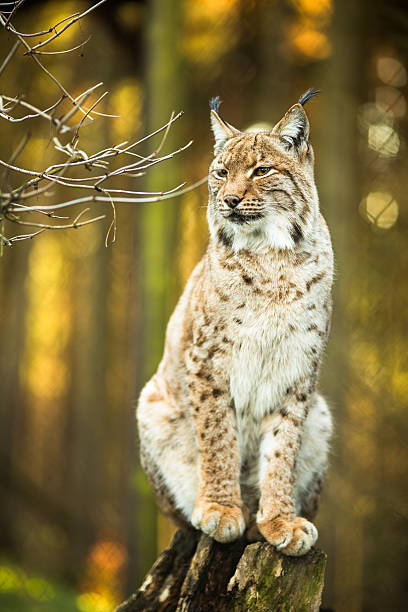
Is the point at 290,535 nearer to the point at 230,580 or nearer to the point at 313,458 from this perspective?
the point at 230,580

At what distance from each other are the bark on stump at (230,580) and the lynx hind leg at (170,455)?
170 mm

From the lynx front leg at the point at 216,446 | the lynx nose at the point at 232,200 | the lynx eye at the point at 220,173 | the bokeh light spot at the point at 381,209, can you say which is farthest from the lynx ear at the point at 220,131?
the bokeh light spot at the point at 381,209

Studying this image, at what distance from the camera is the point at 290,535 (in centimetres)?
223

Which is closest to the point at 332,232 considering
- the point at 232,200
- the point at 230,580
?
the point at 232,200

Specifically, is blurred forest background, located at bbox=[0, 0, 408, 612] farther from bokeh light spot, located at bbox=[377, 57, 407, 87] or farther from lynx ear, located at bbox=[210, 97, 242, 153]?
lynx ear, located at bbox=[210, 97, 242, 153]

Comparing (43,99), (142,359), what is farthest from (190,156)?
(43,99)

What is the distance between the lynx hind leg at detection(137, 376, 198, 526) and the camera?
105 inches

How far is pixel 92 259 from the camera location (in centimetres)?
532

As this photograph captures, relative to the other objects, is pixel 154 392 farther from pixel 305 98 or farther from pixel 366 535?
pixel 366 535

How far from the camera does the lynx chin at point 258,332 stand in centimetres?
231

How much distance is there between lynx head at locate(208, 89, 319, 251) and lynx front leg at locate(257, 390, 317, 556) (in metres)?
0.61

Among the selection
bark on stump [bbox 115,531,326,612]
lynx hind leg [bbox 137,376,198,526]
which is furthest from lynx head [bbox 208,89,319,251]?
bark on stump [bbox 115,531,326,612]

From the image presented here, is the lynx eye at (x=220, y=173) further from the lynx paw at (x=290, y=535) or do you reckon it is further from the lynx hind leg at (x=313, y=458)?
the lynx paw at (x=290, y=535)

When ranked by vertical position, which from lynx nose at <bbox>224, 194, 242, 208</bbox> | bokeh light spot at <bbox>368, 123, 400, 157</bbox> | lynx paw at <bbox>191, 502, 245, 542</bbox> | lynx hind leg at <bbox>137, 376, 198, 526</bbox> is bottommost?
lynx paw at <bbox>191, 502, 245, 542</bbox>
